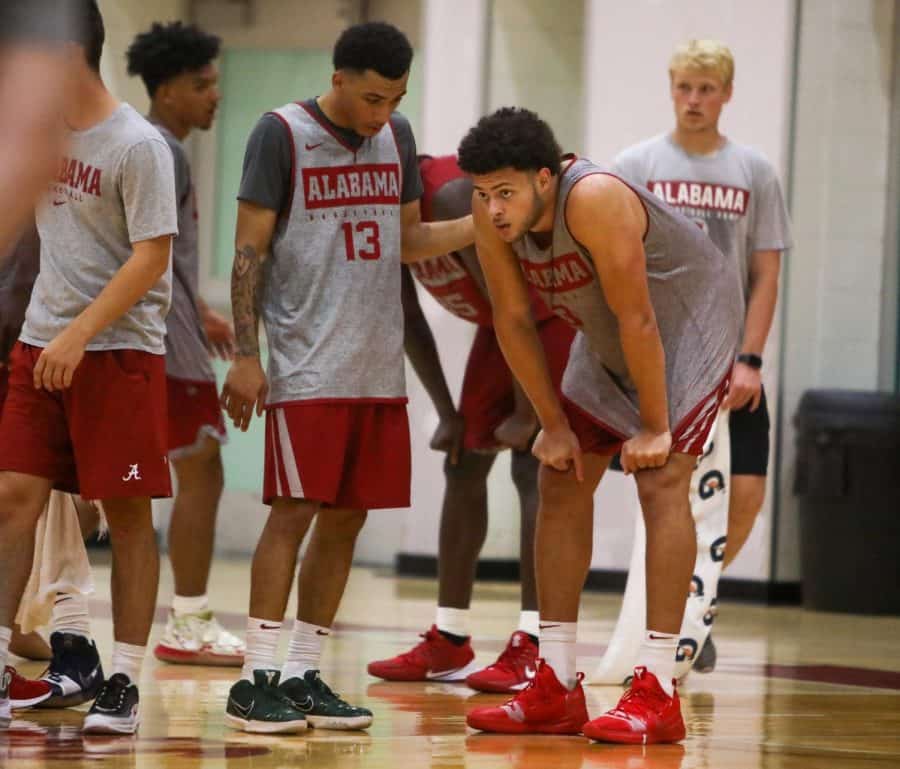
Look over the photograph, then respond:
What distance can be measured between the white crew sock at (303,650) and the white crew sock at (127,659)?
378mm

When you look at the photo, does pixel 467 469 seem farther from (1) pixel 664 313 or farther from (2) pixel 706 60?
(2) pixel 706 60

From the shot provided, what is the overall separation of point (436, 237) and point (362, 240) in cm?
30

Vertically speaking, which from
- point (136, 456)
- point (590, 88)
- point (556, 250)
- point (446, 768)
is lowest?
point (446, 768)

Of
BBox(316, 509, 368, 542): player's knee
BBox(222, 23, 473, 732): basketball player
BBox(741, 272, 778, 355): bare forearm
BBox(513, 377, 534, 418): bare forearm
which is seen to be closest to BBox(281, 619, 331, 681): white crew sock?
BBox(222, 23, 473, 732): basketball player

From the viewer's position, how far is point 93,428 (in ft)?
12.9

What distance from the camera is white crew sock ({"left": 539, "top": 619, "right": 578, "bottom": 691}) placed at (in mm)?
4152

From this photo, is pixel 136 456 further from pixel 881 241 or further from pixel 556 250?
pixel 881 241

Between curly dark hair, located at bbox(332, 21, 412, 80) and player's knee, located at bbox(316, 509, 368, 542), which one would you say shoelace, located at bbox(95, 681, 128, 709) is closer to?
player's knee, located at bbox(316, 509, 368, 542)

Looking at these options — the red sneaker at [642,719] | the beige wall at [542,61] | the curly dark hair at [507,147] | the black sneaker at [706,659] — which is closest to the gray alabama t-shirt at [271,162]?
the curly dark hair at [507,147]

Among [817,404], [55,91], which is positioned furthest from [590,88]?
[55,91]

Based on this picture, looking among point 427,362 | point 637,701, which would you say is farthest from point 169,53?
point 637,701

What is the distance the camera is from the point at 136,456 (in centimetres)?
396

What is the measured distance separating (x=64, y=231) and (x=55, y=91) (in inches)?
87.8

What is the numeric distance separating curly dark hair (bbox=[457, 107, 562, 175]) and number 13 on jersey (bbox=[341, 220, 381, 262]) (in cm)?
42
